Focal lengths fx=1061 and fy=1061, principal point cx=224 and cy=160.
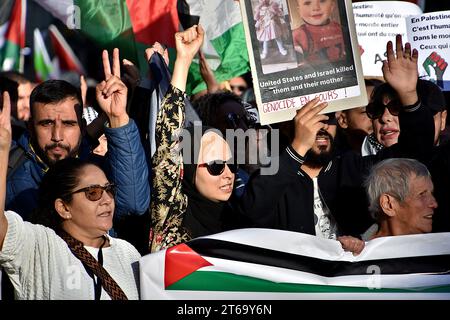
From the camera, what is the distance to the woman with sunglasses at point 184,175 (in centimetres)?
541

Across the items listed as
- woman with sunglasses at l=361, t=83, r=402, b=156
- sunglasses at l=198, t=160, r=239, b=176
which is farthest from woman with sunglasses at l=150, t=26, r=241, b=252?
woman with sunglasses at l=361, t=83, r=402, b=156

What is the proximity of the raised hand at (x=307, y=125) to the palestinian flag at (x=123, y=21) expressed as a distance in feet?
A: 4.80

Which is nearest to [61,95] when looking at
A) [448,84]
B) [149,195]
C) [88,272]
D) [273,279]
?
[149,195]

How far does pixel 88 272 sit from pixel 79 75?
2.01m

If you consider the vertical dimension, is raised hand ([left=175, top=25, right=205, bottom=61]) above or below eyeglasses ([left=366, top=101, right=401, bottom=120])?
above

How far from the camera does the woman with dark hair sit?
4836 mm

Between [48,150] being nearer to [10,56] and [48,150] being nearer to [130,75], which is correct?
[130,75]

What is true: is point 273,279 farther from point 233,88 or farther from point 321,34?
point 233,88

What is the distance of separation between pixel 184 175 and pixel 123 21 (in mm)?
1402

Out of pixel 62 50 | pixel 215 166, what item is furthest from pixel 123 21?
pixel 215 166

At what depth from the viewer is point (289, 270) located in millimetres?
5168

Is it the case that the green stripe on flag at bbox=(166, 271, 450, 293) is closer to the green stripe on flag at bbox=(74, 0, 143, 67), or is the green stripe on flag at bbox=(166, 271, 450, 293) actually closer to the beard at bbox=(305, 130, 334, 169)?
the beard at bbox=(305, 130, 334, 169)

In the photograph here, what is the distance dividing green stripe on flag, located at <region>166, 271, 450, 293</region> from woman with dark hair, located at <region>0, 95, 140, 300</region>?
0.95ft
